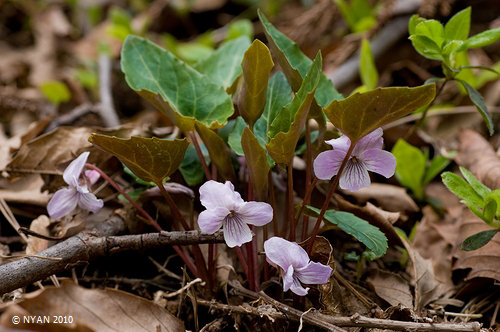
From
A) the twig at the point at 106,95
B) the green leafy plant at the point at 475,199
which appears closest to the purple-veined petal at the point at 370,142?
the green leafy plant at the point at 475,199

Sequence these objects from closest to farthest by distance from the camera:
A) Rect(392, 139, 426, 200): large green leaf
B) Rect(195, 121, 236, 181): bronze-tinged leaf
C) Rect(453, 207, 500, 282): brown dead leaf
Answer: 1. Rect(195, 121, 236, 181): bronze-tinged leaf
2. Rect(453, 207, 500, 282): brown dead leaf
3. Rect(392, 139, 426, 200): large green leaf

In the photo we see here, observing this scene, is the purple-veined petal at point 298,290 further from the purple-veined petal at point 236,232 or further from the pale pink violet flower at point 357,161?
the pale pink violet flower at point 357,161

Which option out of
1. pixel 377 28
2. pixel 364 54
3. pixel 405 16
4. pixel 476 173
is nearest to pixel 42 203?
pixel 364 54

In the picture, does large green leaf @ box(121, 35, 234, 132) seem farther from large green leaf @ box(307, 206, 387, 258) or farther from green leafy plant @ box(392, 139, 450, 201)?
green leafy plant @ box(392, 139, 450, 201)

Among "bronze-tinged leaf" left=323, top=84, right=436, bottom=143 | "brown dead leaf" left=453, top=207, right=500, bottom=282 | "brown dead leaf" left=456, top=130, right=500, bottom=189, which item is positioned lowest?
"brown dead leaf" left=453, top=207, right=500, bottom=282

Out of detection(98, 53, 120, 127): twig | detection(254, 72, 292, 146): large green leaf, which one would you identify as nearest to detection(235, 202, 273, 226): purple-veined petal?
detection(254, 72, 292, 146): large green leaf

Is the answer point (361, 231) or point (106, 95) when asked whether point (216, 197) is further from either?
point (106, 95)
